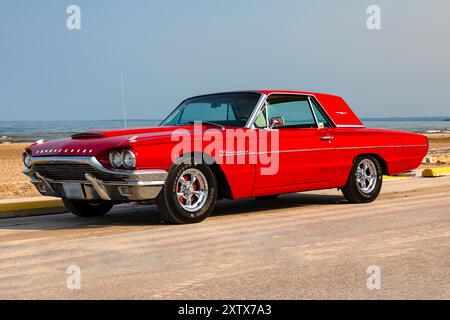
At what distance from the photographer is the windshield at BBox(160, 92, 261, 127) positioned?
786cm

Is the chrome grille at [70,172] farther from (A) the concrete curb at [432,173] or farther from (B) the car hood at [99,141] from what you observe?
(A) the concrete curb at [432,173]

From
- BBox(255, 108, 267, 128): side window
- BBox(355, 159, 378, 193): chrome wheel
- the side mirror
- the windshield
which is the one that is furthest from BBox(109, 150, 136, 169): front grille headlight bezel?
BBox(355, 159, 378, 193): chrome wheel

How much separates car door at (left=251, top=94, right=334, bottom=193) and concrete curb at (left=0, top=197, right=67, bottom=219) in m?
2.96

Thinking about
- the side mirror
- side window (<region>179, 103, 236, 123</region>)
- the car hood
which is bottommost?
the car hood

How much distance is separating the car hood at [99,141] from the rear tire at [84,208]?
881mm

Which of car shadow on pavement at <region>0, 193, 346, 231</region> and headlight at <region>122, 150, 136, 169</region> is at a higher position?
headlight at <region>122, 150, 136, 169</region>

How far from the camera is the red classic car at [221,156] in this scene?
265 inches

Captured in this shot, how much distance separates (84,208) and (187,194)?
5.73ft

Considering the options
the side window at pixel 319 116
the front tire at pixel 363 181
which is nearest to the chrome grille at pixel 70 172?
the side window at pixel 319 116

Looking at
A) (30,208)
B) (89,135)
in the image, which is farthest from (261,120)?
(30,208)

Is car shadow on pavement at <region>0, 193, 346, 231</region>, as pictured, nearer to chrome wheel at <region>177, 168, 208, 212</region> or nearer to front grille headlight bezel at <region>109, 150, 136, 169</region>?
chrome wheel at <region>177, 168, 208, 212</region>

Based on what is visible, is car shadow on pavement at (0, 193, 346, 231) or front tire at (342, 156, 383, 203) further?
front tire at (342, 156, 383, 203)

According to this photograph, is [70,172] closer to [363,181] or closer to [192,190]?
[192,190]
